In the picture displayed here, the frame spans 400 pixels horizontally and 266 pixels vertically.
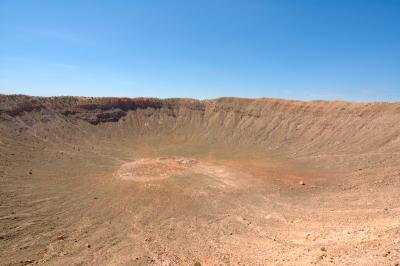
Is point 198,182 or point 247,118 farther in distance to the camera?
point 247,118

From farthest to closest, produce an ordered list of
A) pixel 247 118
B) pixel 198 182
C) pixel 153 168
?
1. pixel 247 118
2. pixel 153 168
3. pixel 198 182

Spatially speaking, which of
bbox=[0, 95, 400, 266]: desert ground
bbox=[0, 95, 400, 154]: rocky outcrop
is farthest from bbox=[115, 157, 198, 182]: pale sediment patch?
bbox=[0, 95, 400, 154]: rocky outcrop

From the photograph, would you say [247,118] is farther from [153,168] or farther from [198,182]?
[198,182]

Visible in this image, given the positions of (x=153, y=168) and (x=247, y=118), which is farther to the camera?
(x=247, y=118)

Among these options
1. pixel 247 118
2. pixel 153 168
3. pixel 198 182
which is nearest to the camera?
pixel 198 182

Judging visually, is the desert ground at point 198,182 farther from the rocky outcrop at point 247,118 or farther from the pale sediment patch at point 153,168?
the rocky outcrop at point 247,118

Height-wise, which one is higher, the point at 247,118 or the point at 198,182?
the point at 247,118

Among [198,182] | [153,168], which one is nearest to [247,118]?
[153,168]

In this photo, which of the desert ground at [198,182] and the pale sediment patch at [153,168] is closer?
the desert ground at [198,182]

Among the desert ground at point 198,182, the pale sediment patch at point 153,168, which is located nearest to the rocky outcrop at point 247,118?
the desert ground at point 198,182

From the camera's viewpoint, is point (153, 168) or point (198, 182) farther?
point (153, 168)
